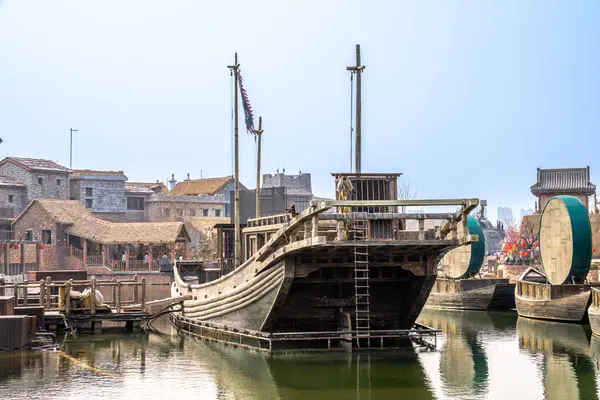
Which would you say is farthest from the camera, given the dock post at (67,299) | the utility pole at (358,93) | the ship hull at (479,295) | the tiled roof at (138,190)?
the tiled roof at (138,190)

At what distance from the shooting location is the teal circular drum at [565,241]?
2975 cm

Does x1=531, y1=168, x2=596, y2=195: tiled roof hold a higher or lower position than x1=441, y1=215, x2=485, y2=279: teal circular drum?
higher

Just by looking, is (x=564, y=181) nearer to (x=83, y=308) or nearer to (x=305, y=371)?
(x=83, y=308)

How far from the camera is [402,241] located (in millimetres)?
20750

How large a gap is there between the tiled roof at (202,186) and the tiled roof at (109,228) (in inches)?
941

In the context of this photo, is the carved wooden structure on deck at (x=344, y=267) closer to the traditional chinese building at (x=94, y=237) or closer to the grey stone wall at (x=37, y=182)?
the traditional chinese building at (x=94, y=237)

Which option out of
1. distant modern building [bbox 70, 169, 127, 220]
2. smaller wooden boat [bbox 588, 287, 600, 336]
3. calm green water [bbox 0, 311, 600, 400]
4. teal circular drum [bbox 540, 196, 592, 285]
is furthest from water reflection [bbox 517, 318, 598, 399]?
distant modern building [bbox 70, 169, 127, 220]

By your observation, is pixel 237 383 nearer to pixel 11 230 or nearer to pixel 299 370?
pixel 299 370

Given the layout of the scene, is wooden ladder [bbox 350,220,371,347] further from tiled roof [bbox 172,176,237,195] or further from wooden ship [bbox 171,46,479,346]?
tiled roof [bbox 172,176,237,195]

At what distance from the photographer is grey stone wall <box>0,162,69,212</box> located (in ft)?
267

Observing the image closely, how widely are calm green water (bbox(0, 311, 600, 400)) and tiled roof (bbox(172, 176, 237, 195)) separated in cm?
6607

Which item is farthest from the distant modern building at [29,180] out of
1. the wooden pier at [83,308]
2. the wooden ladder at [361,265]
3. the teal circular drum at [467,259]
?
the wooden ladder at [361,265]

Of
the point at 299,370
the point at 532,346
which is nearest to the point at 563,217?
the point at 532,346

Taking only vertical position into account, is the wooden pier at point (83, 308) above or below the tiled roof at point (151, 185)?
below
